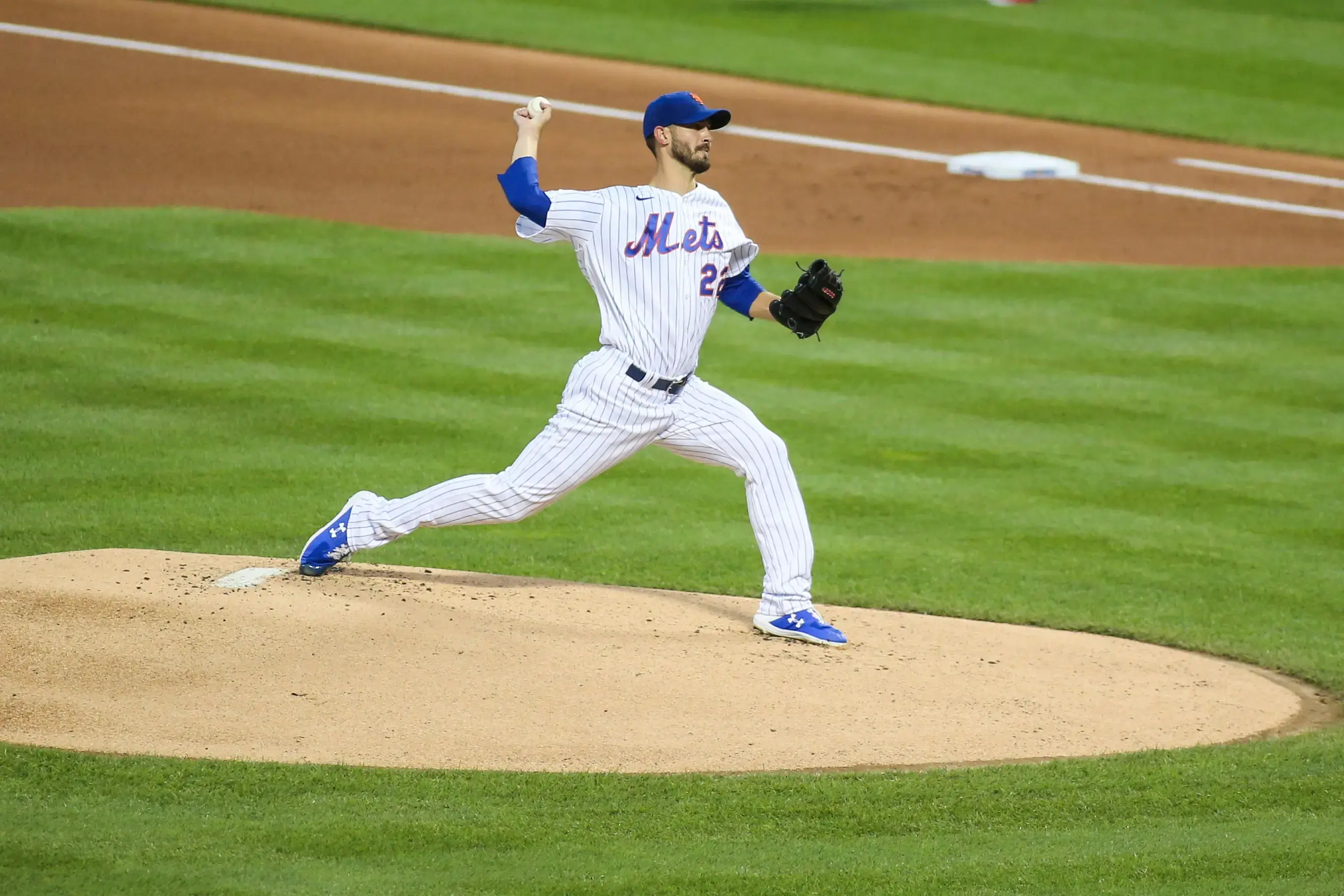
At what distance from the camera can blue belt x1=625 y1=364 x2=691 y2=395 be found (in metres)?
5.79

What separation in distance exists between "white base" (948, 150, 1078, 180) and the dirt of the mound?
192 millimetres

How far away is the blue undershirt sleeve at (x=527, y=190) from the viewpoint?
18.4 ft

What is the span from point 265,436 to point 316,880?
483 cm

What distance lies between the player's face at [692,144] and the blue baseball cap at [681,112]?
0.02m

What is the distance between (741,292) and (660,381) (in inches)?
18.7

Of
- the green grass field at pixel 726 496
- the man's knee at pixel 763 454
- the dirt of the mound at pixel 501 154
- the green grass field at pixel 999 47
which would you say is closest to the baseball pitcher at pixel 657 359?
the man's knee at pixel 763 454

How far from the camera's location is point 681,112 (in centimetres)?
570

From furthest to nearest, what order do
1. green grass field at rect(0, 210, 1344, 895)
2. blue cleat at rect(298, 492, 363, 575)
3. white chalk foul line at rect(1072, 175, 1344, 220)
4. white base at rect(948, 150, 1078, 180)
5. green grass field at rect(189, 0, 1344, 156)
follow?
green grass field at rect(189, 0, 1344, 156)
white base at rect(948, 150, 1078, 180)
white chalk foul line at rect(1072, 175, 1344, 220)
blue cleat at rect(298, 492, 363, 575)
green grass field at rect(0, 210, 1344, 895)

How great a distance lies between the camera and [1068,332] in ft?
35.1

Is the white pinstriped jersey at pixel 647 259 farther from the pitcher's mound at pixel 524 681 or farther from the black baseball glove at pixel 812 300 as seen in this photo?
the pitcher's mound at pixel 524 681

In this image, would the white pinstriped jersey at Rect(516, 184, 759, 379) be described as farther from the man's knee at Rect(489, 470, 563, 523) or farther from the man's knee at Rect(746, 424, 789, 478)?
the man's knee at Rect(489, 470, 563, 523)

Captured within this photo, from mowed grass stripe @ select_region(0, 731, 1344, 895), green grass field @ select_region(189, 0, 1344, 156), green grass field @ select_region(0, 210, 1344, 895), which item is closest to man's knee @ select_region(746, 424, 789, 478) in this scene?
green grass field @ select_region(0, 210, 1344, 895)

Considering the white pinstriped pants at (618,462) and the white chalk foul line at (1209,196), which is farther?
the white chalk foul line at (1209,196)

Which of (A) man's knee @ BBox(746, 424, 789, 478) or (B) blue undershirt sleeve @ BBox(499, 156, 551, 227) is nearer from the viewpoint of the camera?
(B) blue undershirt sleeve @ BBox(499, 156, 551, 227)
